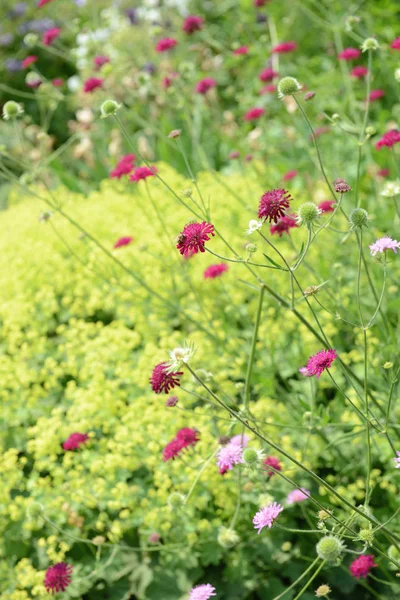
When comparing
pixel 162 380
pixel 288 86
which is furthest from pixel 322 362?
pixel 288 86

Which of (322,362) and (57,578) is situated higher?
(322,362)

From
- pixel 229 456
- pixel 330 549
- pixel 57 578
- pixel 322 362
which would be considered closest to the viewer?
pixel 330 549

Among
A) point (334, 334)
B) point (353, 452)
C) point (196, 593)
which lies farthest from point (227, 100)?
point (196, 593)

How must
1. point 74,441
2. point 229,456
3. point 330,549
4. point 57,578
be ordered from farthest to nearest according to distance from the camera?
point 74,441 → point 57,578 → point 229,456 → point 330,549

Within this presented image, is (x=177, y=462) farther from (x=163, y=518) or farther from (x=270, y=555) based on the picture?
(x=270, y=555)

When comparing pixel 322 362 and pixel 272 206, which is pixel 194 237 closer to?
pixel 272 206

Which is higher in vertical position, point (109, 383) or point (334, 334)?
point (334, 334)

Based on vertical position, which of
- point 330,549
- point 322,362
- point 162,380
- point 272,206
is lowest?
point 330,549

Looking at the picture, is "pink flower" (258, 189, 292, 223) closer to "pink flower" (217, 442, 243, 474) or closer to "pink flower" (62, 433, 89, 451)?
"pink flower" (217, 442, 243, 474)

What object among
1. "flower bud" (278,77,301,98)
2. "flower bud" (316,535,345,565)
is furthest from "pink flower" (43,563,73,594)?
"flower bud" (278,77,301,98)

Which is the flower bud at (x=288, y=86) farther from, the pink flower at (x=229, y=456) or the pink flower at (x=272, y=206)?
the pink flower at (x=229, y=456)

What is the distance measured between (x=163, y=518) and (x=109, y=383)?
0.69 meters

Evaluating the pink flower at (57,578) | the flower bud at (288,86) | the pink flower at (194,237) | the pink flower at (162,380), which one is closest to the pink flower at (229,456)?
the pink flower at (162,380)

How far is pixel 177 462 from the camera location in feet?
8.96
